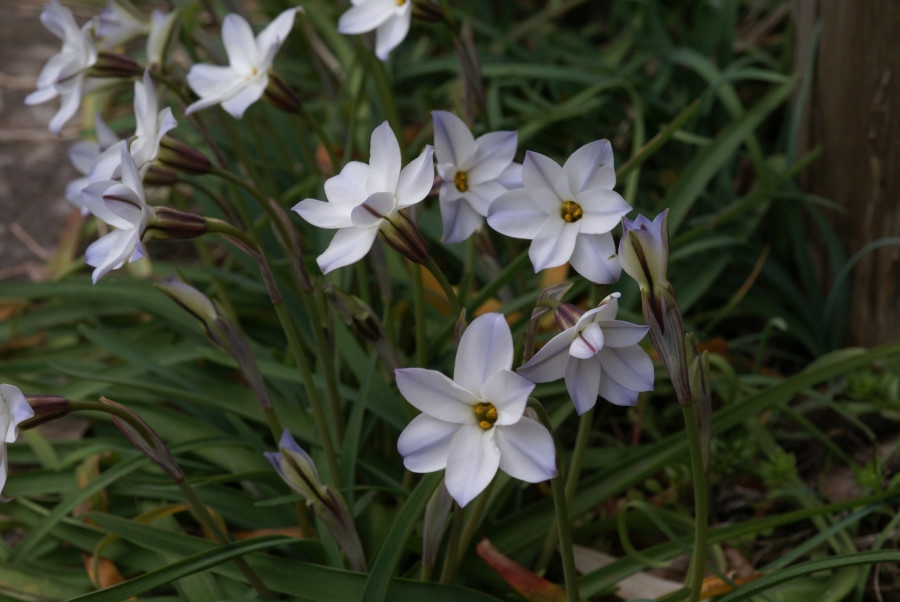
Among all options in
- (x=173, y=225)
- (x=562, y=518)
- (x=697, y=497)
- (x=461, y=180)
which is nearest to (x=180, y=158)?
(x=173, y=225)

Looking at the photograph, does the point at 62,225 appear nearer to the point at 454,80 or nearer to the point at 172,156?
the point at 454,80

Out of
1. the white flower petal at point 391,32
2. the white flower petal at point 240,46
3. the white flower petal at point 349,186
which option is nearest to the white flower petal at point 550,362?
the white flower petal at point 349,186

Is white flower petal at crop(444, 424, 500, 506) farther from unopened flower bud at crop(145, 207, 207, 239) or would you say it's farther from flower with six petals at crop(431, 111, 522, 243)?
unopened flower bud at crop(145, 207, 207, 239)

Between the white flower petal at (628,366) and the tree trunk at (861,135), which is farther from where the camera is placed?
the tree trunk at (861,135)

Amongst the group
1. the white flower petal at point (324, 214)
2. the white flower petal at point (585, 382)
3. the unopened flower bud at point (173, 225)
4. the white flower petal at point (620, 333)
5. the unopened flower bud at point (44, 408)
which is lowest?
the unopened flower bud at point (44, 408)

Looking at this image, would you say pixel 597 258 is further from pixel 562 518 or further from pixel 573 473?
pixel 573 473

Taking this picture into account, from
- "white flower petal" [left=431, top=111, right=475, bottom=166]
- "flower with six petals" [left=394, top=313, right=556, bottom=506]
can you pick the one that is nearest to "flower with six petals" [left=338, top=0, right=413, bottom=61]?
"white flower petal" [left=431, top=111, right=475, bottom=166]

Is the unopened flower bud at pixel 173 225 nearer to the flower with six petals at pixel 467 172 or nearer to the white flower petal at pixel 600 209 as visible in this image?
the flower with six petals at pixel 467 172
